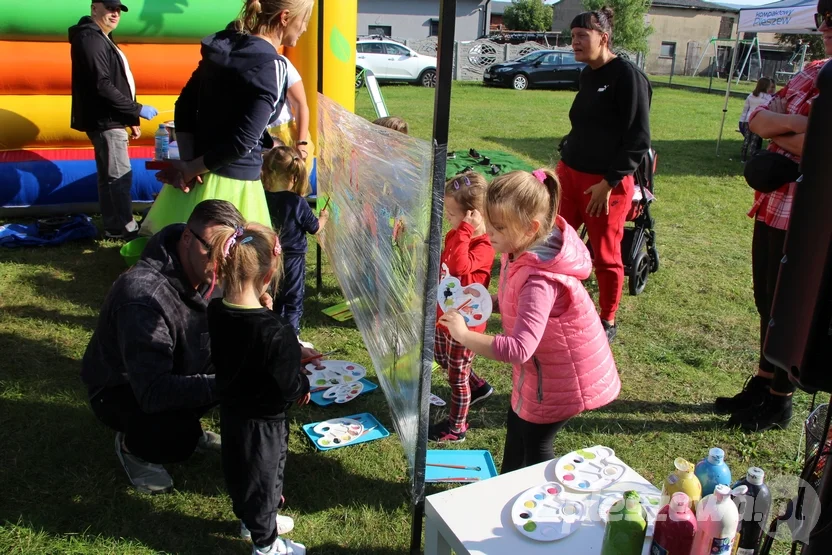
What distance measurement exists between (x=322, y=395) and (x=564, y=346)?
155cm

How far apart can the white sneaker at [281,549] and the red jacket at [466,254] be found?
1.03 m

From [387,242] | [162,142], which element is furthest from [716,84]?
[387,242]

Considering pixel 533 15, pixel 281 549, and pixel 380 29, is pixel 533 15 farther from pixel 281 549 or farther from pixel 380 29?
pixel 281 549

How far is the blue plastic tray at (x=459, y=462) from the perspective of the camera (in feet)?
8.79

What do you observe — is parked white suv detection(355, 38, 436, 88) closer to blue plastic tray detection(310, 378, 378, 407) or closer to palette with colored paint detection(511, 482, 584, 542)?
blue plastic tray detection(310, 378, 378, 407)

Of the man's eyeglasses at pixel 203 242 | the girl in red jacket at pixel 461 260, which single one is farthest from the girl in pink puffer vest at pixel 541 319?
the man's eyeglasses at pixel 203 242

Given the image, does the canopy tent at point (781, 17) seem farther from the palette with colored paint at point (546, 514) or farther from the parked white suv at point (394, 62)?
the parked white suv at point (394, 62)

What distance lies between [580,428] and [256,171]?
186 cm

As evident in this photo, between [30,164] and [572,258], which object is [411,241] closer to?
[572,258]

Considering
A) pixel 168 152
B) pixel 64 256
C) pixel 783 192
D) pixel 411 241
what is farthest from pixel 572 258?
pixel 64 256

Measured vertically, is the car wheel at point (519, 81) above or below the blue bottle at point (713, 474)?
above

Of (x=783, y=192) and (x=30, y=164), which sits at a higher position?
(x=783, y=192)

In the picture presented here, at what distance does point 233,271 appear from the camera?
195 cm

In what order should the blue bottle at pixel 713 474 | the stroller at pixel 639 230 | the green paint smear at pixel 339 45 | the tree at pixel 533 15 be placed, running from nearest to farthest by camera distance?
the blue bottle at pixel 713 474
the stroller at pixel 639 230
the green paint smear at pixel 339 45
the tree at pixel 533 15
